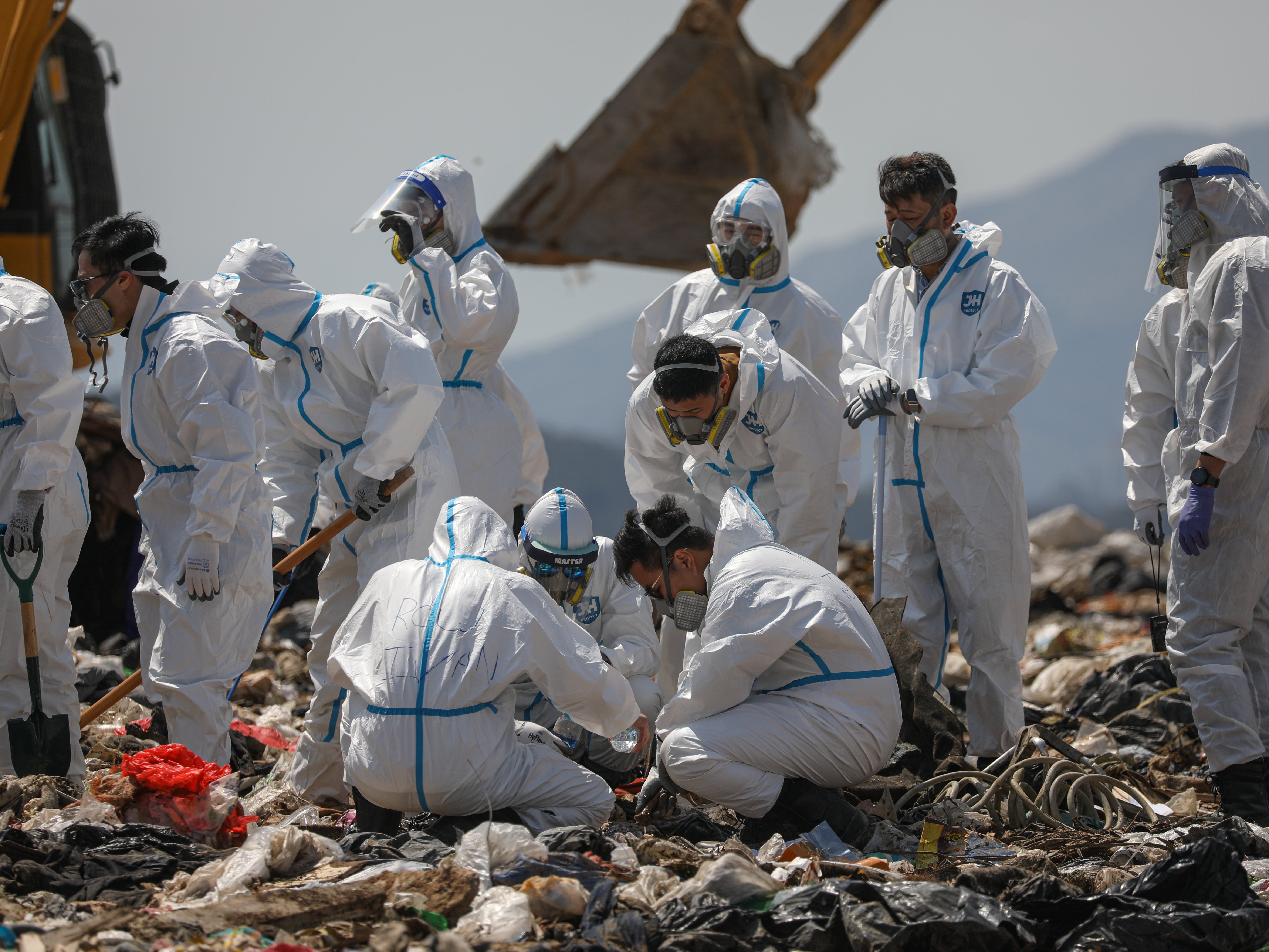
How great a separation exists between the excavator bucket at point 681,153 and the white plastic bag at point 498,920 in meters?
9.63

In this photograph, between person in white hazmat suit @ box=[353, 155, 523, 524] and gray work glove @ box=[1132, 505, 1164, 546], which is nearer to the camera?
gray work glove @ box=[1132, 505, 1164, 546]

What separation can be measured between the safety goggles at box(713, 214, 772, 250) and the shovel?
3.09 meters

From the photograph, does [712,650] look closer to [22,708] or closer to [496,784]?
[496,784]

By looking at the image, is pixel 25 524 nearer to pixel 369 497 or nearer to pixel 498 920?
pixel 369 497

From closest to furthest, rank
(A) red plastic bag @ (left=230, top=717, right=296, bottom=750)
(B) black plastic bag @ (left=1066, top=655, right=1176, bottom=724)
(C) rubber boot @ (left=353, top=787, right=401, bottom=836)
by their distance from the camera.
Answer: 1. (C) rubber boot @ (left=353, top=787, right=401, bottom=836)
2. (A) red plastic bag @ (left=230, top=717, right=296, bottom=750)
3. (B) black plastic bag @ (left=1066, top=655, right=1176, bottom=724)

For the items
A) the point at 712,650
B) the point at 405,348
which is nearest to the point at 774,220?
the point at 405,348

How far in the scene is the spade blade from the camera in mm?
4391

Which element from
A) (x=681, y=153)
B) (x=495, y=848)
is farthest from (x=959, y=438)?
(x=681, y=153)

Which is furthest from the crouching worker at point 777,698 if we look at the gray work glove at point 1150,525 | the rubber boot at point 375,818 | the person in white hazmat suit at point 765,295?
the person in white hazmat suit at point 765,295

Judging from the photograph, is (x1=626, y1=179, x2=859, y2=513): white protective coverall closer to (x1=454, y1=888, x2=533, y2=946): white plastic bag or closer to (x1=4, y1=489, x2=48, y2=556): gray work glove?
(x1=4, y1=489, x2=48, y2=556): gray work glove

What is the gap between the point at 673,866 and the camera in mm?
3395

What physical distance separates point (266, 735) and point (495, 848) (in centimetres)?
261

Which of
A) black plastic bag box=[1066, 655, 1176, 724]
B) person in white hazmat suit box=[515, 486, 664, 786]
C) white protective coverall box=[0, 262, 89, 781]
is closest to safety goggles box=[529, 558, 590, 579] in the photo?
person in white hazmat suit box=[515, 486, 664, 786]

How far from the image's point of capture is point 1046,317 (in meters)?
4.95
